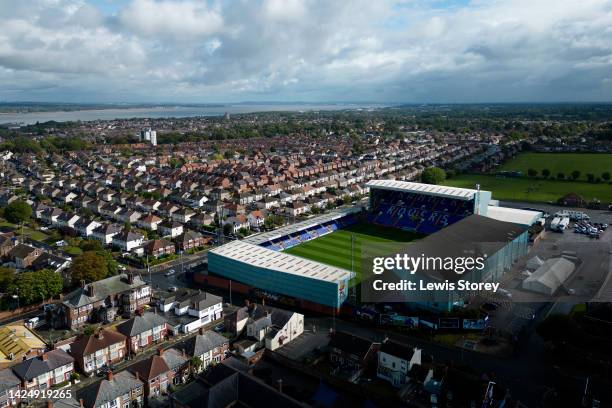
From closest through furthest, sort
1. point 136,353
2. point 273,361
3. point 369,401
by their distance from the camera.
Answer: point 369,401
point 273,361
point 136,353

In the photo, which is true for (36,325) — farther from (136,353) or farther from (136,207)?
(136,207)

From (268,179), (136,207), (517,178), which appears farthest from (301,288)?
(517,178)

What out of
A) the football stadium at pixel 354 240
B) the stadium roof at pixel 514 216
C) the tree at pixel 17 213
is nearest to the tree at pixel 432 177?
the football stadium at pixel 354 240

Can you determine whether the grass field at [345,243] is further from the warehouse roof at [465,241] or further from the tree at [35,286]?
the tree at [35,286]

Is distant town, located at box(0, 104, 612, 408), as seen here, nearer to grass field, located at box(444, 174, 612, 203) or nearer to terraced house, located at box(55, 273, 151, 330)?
terraced house, located at box(55, 273, 151, 330)

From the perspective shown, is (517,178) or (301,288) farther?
(517,178)

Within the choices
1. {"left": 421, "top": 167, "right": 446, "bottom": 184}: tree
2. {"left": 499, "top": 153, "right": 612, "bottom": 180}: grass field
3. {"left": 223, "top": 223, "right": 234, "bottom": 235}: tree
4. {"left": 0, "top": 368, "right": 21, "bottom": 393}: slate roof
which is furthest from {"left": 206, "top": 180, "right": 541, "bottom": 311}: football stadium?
{"left": 499, "top": 153, "right": 612, "bottom": 180}: grass field
